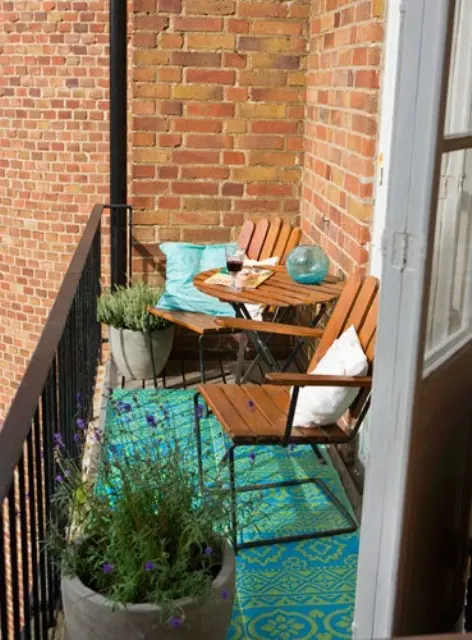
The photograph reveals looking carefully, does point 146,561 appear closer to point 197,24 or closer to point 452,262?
point 452,262

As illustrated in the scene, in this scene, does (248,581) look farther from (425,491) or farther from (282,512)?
(425,491)

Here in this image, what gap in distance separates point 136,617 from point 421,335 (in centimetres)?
98

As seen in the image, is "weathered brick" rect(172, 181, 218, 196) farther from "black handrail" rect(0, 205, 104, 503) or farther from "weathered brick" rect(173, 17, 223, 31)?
"black handrail" rect(0, 205, 104, 503)

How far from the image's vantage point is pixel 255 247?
14.6ft

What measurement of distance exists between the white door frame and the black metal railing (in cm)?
69

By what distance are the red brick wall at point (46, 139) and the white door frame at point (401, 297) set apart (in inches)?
205

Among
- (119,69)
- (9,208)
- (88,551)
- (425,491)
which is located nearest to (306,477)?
(88,551)

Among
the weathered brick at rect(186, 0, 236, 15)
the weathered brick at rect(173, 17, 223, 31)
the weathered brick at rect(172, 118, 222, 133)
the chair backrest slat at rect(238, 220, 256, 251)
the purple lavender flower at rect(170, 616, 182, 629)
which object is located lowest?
the purple lavender flower at rect(170, 616, 182, 629)

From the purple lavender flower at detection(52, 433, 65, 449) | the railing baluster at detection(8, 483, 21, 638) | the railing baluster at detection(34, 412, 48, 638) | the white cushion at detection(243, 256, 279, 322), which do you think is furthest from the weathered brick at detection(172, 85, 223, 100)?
the railing baluster at detection(8, 483, 21, 638)

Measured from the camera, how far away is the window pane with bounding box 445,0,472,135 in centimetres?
156

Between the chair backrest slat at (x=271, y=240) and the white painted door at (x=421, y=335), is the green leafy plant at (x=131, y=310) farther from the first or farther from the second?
the white painted door at (x=421, y=335)

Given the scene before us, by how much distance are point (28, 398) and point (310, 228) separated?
278 centimetres

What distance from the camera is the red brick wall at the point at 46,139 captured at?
633cm

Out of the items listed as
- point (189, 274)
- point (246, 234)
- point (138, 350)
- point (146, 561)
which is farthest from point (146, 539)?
point (246, 234)
